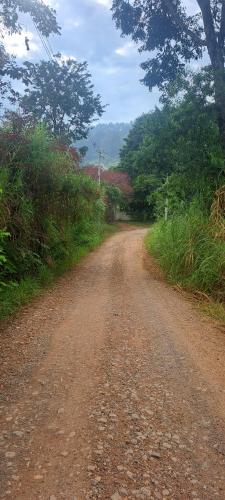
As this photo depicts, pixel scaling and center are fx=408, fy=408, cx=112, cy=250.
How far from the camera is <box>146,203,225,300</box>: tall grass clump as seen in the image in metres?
8.25

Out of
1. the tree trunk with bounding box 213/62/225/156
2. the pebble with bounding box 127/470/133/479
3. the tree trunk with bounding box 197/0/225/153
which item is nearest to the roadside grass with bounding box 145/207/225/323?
the tree trunk with bounding box 213/62/225/156

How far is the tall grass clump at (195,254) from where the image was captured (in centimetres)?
825

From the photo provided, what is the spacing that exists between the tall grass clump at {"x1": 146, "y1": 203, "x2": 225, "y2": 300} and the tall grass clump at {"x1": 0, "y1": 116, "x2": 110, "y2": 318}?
9.43ft

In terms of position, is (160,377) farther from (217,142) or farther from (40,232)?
(217,142)

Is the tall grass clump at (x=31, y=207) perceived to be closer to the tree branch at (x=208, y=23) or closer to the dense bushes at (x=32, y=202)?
the dense bushes at (x=32, y=202)

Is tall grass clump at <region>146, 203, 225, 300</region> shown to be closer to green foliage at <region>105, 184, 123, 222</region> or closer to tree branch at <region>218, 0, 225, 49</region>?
tree branch at <region>218, 0, 225, 49</region>

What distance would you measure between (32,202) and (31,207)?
50cm

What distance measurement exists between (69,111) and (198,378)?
19.5 m

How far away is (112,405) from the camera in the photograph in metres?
3.68

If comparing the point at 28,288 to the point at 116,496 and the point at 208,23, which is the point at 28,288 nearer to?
the point at 116,496

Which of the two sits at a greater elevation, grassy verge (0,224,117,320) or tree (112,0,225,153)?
tree (112,0,225,153)

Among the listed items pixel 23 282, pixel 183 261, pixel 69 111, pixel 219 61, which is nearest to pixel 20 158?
pixel 23 282

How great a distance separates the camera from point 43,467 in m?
2.80

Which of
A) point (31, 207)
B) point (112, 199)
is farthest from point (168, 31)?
point (112, 199)
